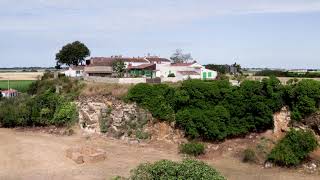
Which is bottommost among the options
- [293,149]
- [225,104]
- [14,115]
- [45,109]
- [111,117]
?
[293,149]

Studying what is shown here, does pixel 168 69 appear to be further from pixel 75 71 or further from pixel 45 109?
pixel 45 109

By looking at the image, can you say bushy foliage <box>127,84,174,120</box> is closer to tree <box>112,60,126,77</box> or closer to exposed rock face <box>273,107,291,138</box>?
exposed rock face <box>273,107,291,138</box>

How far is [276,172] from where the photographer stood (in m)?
32.9

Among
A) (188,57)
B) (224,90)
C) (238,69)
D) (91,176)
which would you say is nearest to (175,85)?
(224,90)

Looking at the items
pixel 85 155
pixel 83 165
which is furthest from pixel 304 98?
pixel 83 165

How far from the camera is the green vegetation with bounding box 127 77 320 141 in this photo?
1506 inches

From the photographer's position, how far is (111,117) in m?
43.6

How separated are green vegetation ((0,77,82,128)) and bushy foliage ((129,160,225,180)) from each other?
29743mm

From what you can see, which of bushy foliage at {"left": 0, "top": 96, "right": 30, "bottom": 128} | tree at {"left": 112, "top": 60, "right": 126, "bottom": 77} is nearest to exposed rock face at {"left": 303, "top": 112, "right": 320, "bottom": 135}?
bushy foliage at {"left": 0, "top": 96, "right": 30, "bottom": 128}

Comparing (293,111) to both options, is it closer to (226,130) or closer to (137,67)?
(226,130)

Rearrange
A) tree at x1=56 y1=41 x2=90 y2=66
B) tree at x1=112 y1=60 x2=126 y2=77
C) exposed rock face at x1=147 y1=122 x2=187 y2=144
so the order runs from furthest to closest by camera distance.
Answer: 1. tree at x1=56 y1=41 x2=90 y2=66
2. tree at x1=112 y1=60 x2=126 y2=77
3. exposed rock face at x1=147 y1=122 x2=187 y2=144

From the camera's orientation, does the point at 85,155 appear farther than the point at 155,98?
No

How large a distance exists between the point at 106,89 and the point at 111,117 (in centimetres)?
396

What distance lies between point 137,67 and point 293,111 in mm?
29610
